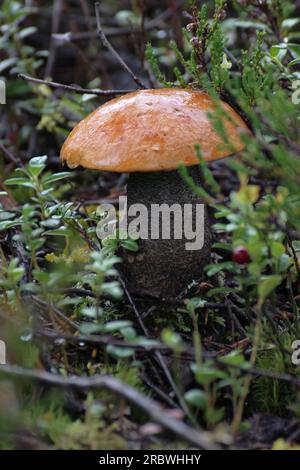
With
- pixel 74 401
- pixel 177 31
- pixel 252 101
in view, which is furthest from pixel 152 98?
pixel 177 31

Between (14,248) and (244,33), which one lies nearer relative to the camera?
(14,248)

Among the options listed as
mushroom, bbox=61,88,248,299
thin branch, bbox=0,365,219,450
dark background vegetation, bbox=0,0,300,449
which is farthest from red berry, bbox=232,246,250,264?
thin branch, bbox=0,365,219,450

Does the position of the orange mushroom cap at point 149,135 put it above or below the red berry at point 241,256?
above

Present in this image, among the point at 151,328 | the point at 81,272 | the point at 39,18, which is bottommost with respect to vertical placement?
the point at 151,328

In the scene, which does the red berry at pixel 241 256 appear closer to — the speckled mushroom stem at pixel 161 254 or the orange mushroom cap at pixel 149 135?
the orange mushroom cap at pixel 149 135

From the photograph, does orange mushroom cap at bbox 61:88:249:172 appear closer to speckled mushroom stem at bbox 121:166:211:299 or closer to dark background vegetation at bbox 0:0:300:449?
dark background vegetation at bbox 0:0:300:449

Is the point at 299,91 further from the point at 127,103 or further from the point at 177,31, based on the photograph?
the point at 177,31

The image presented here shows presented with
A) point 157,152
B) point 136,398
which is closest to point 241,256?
point 157,152

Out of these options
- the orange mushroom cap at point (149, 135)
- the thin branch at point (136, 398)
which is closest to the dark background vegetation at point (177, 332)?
the thin branch at point (136, 398)
